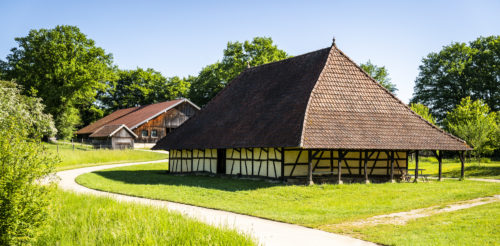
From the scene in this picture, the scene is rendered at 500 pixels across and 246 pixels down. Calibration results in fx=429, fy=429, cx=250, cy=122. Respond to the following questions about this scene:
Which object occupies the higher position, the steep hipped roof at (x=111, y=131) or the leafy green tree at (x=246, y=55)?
the leafy green tree at (x=246, y=55)

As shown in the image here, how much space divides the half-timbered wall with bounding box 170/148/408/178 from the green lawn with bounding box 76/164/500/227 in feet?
3.49

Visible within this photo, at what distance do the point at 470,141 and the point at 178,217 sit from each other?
1286 inches

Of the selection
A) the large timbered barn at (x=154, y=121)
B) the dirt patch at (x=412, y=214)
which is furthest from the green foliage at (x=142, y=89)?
the dirt patch at (x=412, y=214)

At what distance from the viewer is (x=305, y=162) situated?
2103 centimetres

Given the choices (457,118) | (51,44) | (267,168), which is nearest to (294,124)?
(267,168)

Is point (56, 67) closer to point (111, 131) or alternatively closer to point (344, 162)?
point (111, 131)

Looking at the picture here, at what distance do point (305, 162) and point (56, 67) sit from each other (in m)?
39.5

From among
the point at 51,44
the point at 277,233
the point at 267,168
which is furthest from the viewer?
the point at 51,44

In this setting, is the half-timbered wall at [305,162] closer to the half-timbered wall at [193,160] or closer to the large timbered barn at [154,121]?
the half-timbered wall at [193,160]

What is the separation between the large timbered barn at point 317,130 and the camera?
2028 cm

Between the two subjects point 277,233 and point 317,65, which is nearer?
point 277,233

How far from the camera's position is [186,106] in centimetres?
5481

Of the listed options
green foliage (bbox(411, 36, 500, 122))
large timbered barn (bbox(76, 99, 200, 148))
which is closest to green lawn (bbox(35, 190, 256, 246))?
large timbered barn (bbox(76, 99, 200, 148))

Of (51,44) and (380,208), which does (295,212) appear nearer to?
(380,208)
